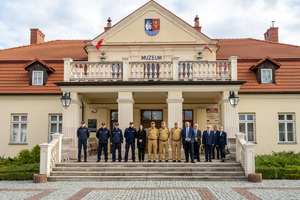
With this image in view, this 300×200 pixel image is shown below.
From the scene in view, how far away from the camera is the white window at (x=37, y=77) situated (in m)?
17.2

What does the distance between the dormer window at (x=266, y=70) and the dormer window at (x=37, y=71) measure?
1174 centimetres

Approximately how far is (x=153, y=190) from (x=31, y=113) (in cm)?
1045

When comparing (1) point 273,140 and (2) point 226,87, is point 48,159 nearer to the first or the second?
(2) point 226,87

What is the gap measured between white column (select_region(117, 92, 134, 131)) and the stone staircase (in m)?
2.22

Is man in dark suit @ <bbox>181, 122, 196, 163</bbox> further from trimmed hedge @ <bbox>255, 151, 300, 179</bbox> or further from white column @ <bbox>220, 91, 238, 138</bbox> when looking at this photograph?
trimmed hedge @ <bbox>255, 151, 300, 179</bbox>

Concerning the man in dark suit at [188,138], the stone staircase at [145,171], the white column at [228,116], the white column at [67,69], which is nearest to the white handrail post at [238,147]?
the stone staircase at [145,171]

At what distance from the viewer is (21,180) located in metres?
11.2

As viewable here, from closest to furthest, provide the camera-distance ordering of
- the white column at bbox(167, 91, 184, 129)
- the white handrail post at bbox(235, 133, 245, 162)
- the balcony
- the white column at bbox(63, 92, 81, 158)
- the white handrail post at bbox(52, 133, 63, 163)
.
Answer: the white handrail post at bbox(235, 133, 245, 162)
the white handrail post at bbox(52, 133, 63, 163)
the white column at bbox(167, 91, 184, 129)
the white column at bbox(63, 92, 81, 158)
the balcony

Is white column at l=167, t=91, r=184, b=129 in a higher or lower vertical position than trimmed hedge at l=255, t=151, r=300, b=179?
higher

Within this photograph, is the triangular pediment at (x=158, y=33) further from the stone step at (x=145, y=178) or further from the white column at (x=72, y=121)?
the stone step at (x=145, y=178)

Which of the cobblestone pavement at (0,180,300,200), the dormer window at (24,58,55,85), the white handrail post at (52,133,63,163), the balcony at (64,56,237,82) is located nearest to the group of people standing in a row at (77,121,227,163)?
the white handrail post at (52,133,63,163)

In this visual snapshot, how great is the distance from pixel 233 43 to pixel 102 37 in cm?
943

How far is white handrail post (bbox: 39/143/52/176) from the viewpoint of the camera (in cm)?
1089

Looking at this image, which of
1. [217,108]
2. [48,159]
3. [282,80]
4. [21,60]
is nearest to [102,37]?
[21,60]
